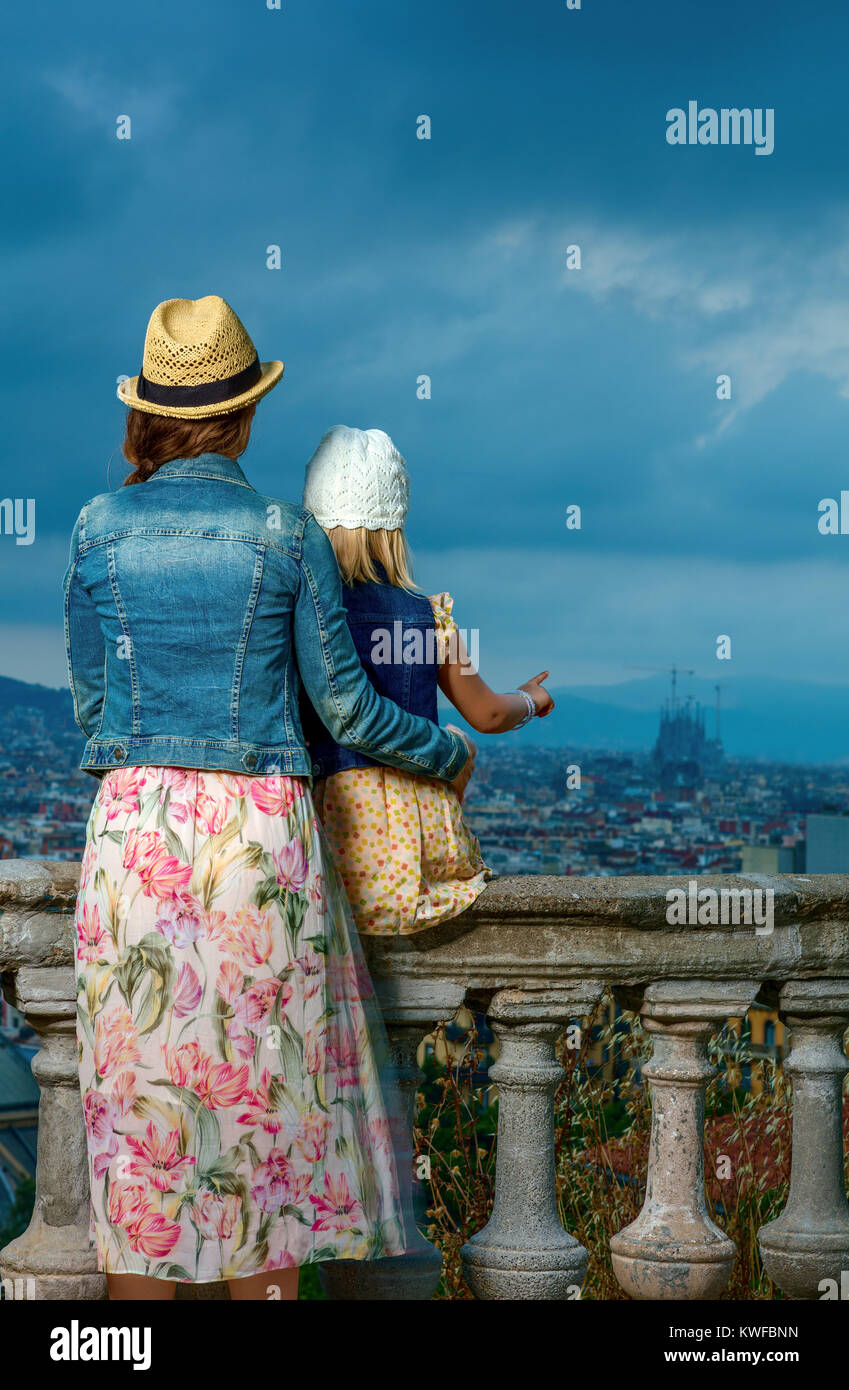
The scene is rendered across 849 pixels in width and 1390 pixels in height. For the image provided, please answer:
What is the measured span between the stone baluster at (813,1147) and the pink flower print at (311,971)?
97cm

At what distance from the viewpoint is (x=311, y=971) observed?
221 centimetres

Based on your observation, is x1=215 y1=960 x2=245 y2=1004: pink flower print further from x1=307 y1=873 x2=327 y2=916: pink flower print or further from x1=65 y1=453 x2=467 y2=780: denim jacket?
x1=65 y1=453 x2=467 y2=780: denim jacket

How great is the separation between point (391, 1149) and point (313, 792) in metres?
0.59

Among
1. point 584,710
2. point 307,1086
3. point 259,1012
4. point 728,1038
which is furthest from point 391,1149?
point 584,710

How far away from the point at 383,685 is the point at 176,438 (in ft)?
1.73

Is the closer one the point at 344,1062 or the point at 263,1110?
the point at 263,1110

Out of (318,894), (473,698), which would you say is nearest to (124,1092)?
(318,894)

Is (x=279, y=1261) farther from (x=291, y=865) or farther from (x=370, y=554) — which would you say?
(x=370, y=554)

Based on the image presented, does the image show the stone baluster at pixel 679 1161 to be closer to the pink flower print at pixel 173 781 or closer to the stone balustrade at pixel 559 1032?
the stone balustrade at pixel 559 1032

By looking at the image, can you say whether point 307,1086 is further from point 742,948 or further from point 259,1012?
point 742,948

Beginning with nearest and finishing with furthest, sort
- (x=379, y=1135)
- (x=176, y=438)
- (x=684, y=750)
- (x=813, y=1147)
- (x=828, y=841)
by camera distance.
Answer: (x=176, y=438) < (x=379, y=1135) < (x=813, y=1147) < (x=828, y=841) < (x=684, y=750)

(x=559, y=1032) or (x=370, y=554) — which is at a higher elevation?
(x=370, y=554)

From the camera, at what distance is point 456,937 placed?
254 centimetres

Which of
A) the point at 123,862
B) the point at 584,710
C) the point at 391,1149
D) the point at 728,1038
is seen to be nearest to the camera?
the point at 123,862
